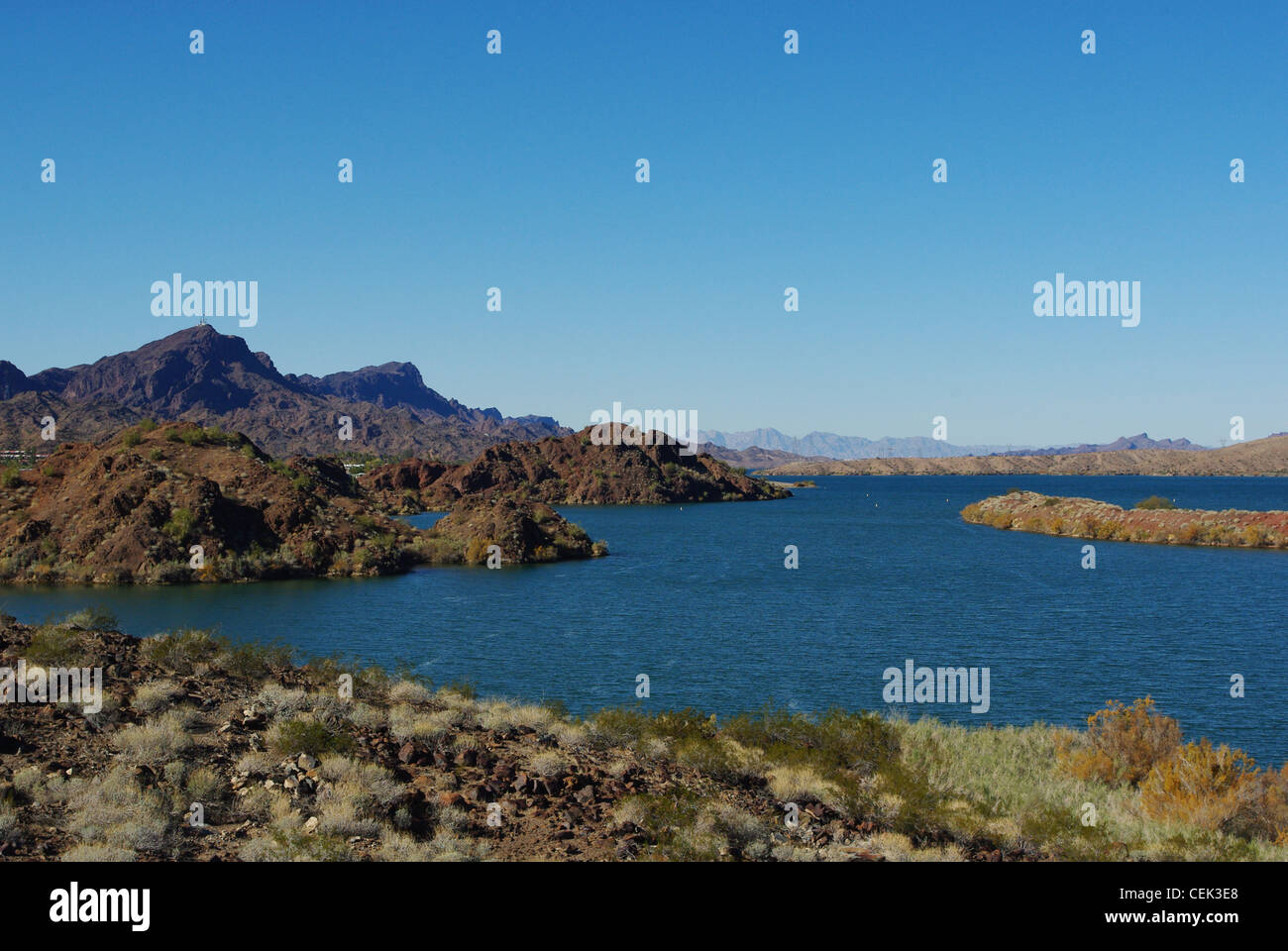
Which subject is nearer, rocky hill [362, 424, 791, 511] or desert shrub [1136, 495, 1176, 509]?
desert shrub [1136, 495, 1176, 509]

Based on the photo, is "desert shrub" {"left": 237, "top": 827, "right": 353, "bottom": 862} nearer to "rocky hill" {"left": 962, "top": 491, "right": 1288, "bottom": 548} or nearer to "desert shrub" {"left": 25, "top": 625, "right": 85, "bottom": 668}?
"desert shrub" {"left": 25, "top": 625, "right": 85, "bottom": 668}

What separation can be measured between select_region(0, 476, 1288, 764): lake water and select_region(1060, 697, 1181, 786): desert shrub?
4530mm

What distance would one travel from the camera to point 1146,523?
8156 centimetres

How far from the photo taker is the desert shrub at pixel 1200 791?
14141 mm

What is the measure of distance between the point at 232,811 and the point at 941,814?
10.5 meters

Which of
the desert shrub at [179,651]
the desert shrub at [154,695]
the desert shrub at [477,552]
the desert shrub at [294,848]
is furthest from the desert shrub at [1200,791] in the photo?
the desert shrub at [477,552]

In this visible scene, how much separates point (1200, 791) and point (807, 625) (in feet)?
75.7

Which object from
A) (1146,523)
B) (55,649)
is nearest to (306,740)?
(55,649)

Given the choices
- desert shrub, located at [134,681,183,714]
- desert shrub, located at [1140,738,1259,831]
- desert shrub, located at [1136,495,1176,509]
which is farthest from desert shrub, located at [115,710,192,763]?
desert shrub, located at [1136,495,1176,509]

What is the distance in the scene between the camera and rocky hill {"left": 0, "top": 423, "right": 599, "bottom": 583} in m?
48.8

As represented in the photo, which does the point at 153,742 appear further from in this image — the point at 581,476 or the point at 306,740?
the point at 581,476

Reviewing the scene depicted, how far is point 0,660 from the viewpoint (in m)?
17.9

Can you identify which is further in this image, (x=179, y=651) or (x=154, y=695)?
(x=179, y=651)

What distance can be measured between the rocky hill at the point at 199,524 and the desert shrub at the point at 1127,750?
43.7 m
